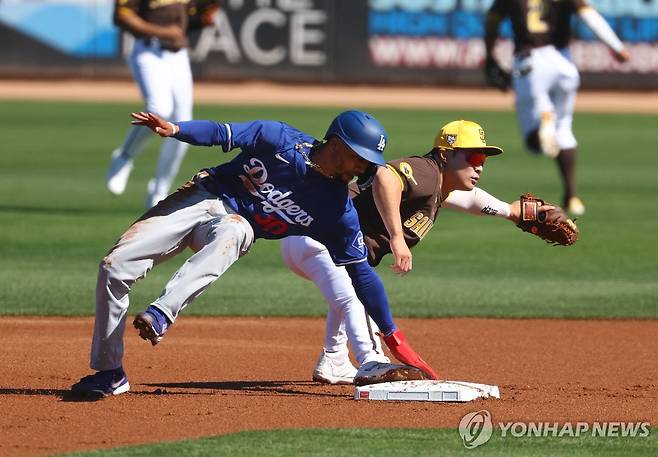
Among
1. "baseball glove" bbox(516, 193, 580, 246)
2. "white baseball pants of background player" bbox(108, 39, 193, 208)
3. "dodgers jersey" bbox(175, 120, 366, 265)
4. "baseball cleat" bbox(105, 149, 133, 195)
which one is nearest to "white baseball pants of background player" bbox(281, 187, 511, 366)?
"dodgers jersey" bbox(175, 120, 366, 265)

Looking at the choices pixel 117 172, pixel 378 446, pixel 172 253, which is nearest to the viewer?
pixel 378 446

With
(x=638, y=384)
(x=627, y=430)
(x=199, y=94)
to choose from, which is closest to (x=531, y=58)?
(x=638, y=384)

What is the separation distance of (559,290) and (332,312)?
12.9 feet

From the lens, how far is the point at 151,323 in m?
6.29

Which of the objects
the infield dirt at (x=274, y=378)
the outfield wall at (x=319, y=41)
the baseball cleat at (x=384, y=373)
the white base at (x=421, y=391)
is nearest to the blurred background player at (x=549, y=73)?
the infield dirt at (x=274, y=378)

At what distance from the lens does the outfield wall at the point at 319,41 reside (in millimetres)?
31781

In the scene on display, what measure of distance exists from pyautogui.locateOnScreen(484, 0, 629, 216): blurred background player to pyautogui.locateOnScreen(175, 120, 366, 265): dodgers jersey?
27.9 feet

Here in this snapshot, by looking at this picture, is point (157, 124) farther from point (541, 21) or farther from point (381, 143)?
point (541, 21)

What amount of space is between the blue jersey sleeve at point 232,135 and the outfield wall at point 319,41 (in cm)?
2525

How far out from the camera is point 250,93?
104 feet

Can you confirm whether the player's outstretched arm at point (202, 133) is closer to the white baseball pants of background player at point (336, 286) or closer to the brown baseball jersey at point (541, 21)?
the white baseball pants of background player at point (336, 286)

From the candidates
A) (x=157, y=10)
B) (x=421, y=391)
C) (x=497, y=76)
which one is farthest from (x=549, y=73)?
(x=421, y=391)

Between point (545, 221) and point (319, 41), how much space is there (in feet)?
80.8

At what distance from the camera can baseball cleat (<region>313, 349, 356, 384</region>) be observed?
761 centimetres
